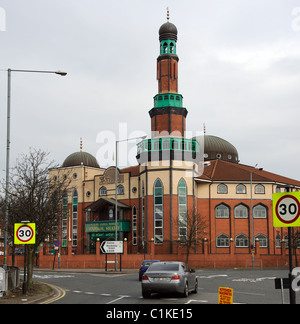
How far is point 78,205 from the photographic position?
227 feet

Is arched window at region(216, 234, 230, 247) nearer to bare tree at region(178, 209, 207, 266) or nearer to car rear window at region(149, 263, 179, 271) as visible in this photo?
bare tree at region(178, 209, 207, 266)

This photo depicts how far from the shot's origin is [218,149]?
7875cm

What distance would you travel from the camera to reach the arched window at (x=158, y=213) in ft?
191

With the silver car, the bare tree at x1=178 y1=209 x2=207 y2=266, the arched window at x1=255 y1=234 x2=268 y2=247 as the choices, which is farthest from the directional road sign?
the arched window at x1=255 y1=234 x2=268 y2=247

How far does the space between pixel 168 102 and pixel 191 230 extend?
17.5m

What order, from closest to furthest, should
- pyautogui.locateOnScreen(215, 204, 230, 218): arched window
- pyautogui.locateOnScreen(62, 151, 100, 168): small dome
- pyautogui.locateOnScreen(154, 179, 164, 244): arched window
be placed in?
pyautogui.locateOnScreen(154, 179, 164, 244): arched window, pyautogui.locateOnScreen(215, 204, 230, 218): arched window, pyautogui.locateOnScreen(62, 151, 100, 168): small dome

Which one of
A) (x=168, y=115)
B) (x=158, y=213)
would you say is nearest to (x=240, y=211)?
(x=158, y=213)

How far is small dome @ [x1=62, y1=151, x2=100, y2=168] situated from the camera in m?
73.2

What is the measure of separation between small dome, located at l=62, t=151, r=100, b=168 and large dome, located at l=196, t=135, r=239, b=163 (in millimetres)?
17629

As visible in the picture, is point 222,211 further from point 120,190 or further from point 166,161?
point 120,190

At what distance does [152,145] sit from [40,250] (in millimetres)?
18364

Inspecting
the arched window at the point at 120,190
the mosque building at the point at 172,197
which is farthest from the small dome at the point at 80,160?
the arched window at the point at 120,190
